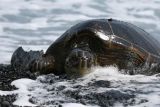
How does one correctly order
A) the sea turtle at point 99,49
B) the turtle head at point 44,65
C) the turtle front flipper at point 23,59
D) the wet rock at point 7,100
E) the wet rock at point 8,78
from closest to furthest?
1. the wet rock at point 7,100
2. the wet rock at point 8,78
3. the sea turtle at point 99,49
4. the turtle head at point 44,65
5. the turtle front flipper at point 23,59

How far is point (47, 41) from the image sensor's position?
14.8 metres

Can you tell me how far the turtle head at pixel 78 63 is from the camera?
25.5 feet

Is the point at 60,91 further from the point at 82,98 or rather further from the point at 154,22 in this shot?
the point at 154,22

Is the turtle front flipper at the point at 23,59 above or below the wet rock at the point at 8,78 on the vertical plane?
above

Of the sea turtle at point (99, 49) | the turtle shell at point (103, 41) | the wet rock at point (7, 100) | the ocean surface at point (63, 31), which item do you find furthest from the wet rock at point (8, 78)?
the turtle shell at point (103, 41)

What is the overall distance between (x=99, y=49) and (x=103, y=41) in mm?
139

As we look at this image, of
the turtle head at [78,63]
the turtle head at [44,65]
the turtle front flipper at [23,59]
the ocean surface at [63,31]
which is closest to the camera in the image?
the ocean surface at [63,31]

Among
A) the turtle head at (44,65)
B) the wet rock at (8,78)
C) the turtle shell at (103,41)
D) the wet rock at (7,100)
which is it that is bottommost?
the wet rock at (7,100)

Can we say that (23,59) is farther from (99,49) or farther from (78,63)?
(78,63)

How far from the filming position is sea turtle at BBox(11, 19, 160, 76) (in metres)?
8.27

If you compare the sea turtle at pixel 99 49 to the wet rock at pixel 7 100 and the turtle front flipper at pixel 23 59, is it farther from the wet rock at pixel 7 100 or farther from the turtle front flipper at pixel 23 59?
the wet rock at pixel 7 100

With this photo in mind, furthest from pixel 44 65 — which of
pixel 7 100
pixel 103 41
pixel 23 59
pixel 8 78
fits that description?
pixel 7 100

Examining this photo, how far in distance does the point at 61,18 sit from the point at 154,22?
3.17m

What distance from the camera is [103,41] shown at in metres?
8.32
